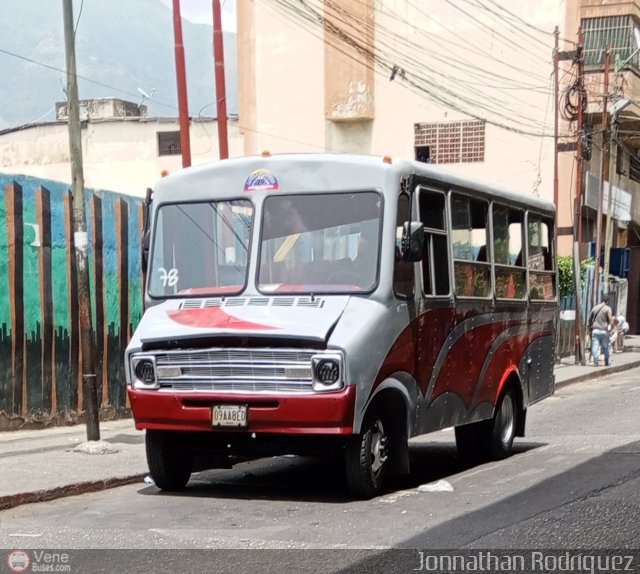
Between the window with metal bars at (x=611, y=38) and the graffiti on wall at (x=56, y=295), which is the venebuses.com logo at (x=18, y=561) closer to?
the graffiti on wall at (x=56, y=295)

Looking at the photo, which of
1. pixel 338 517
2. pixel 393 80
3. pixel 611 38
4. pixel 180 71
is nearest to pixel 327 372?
pixel 338 517

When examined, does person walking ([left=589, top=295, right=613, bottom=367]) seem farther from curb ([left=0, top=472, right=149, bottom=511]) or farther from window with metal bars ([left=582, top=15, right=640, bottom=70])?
curb ([left=0, top=472, right=149, bottom=511])

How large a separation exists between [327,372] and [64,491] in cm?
268

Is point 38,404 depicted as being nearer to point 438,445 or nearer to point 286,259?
point 438,445

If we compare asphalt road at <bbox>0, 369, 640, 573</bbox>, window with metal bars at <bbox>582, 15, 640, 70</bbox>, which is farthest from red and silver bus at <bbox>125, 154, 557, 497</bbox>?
window with metal bars at <bbox>582, 15, 640, 70</bbox>

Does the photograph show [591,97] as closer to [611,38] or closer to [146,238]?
[611,38]

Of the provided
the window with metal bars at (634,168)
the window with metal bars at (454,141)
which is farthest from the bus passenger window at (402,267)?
the window with metal bars at (634,168)

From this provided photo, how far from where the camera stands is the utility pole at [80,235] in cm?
1202

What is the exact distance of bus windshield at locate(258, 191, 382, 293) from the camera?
9203 millimetres

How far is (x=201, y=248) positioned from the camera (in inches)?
384

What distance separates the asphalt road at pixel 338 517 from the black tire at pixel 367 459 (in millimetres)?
130

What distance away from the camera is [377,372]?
29.3ft

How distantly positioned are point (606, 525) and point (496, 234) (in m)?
4.44

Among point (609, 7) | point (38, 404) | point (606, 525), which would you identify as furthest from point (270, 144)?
point (606, 525)
